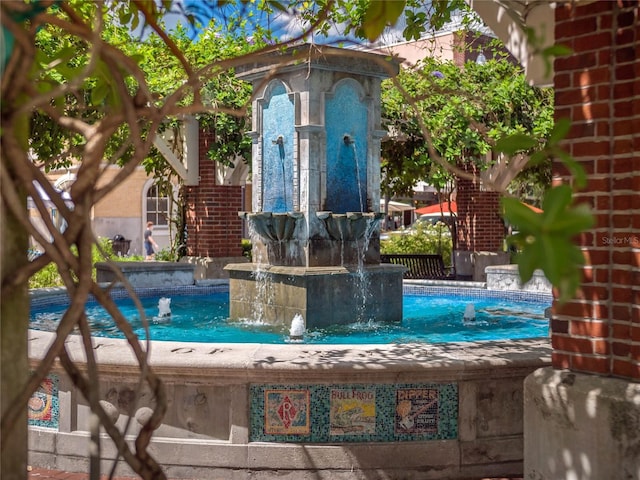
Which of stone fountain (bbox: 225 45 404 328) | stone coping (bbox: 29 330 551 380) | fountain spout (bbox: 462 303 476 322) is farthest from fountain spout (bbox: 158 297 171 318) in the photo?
stone coping (bbox: 29 330 551 380)

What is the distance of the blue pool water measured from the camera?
26.4 ft

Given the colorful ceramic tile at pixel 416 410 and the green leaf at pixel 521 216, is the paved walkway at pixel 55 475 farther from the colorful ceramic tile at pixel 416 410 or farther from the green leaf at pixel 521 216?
the green leaf at pixel 521 216

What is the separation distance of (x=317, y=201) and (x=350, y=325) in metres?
1.47

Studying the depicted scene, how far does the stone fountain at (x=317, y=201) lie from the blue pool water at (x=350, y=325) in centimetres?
31

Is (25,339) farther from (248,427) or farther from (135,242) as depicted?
(135,242)

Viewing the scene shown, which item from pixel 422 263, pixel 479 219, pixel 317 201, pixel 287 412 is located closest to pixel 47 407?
pixel 287 412

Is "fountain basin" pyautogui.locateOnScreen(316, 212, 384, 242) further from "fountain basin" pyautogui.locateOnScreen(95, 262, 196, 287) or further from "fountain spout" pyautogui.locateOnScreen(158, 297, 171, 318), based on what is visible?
"fountain basin" pyautogui.locateOnScreen(95, 262, 196, 287)

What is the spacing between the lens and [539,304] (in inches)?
453

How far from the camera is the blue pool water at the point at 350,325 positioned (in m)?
8.05

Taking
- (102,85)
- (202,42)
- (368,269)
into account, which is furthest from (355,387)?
(202,42)

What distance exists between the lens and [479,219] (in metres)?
18.9

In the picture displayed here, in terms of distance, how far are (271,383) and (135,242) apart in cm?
2694

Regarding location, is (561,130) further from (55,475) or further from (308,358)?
(55,475)

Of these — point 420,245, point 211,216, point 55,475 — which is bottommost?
point 55,475
